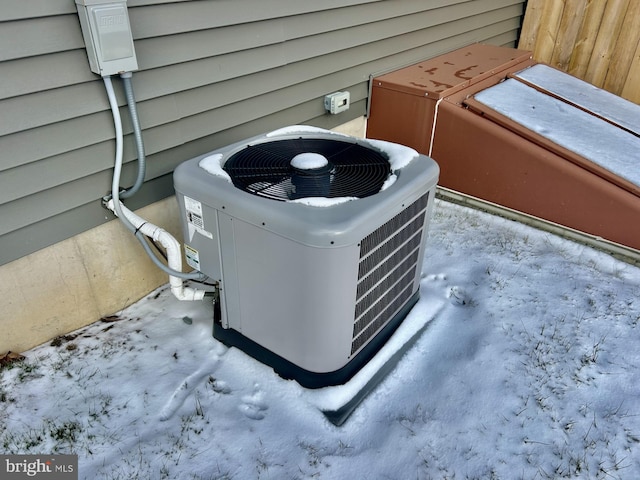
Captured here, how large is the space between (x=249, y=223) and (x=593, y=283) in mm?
1888

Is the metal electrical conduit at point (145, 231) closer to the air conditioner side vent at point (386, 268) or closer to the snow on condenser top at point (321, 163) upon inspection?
the snow on condenser top at point (321, 163)

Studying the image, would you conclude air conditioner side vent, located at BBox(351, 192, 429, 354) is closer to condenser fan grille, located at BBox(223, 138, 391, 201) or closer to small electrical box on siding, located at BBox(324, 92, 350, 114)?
condenser fan grille, located at BBox(223, 138, 391, 201)

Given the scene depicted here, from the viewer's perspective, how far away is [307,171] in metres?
1.70

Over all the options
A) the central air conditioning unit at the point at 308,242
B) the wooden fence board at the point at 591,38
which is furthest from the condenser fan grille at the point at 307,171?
the wooden fence board at the point at 591,38

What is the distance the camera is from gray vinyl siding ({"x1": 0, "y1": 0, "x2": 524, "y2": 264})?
1661mm

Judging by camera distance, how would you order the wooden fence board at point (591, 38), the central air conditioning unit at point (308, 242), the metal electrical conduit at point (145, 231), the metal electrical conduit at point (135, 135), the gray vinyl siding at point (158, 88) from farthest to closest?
the wooden fence board at point (591, 38)
the metal electrical conduit at point (145, 231)
the metal electrical conduit at point (135, 135)
the gray vinyl siding at point (158, 88)
the central air conditioning unit at point (308, 242)

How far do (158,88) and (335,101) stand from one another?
1.24 metres

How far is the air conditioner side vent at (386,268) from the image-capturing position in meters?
1.67

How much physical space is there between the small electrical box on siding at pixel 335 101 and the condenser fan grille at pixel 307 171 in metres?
0.93

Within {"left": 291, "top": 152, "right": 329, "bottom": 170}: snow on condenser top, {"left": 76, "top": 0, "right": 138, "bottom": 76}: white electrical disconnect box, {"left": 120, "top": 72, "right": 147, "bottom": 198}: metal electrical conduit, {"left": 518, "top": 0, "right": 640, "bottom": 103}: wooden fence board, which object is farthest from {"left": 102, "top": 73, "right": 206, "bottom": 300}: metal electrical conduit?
{"left": 518, "top": 0, "right": 640, "bottom": 103}: wooden fence board

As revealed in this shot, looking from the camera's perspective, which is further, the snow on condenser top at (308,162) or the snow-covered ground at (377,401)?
the snow on condenser top at (308,162)

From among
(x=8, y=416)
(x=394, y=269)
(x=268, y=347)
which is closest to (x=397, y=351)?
(x=394, y=269)

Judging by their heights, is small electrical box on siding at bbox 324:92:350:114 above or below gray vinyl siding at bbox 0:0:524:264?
below

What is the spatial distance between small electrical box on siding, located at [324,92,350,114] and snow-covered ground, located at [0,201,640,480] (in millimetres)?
1323
